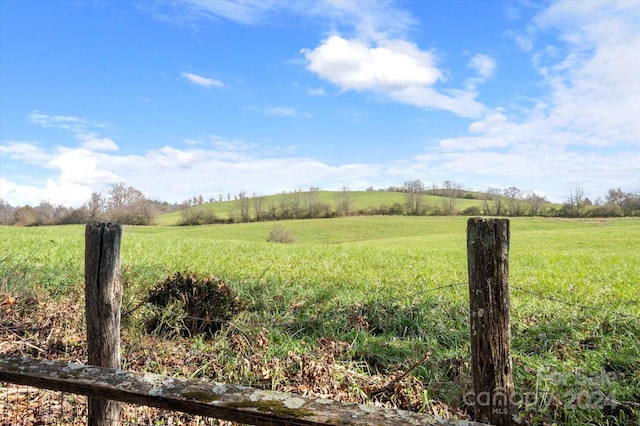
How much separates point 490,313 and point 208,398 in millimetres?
1736

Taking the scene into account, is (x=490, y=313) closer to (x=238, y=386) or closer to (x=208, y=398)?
(x=238, y=386)

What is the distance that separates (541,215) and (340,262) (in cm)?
6321

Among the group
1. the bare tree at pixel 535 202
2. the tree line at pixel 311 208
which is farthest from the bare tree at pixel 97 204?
the bare tree at pixel 535 202

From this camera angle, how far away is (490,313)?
8.93 ft

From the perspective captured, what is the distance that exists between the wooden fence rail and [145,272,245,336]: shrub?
3.20m

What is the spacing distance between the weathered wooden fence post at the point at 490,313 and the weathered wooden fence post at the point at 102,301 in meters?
2.65

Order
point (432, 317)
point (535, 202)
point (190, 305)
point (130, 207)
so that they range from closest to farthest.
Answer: point (190, 305), point (432, 317), point (130, 207), point (535, 202)

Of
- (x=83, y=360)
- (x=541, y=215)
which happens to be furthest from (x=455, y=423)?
(x=541, y=215)

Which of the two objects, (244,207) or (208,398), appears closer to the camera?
(208,398)

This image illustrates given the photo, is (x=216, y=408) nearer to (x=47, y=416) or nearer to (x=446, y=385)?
(x=47, y=416)

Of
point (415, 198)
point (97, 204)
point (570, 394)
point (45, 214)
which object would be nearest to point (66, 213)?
point (45, 214)

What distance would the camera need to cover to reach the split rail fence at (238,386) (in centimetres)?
208

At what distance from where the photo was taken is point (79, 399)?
421 cm

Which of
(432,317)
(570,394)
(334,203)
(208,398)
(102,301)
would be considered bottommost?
(570,394)
